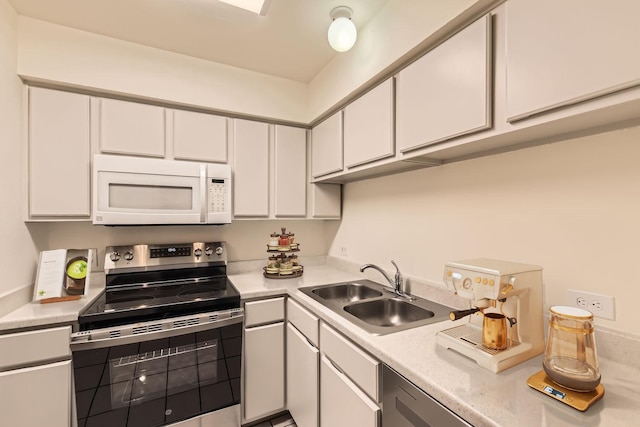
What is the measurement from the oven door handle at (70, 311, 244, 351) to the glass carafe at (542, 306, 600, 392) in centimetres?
151

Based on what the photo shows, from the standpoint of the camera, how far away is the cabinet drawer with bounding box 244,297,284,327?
1.77m

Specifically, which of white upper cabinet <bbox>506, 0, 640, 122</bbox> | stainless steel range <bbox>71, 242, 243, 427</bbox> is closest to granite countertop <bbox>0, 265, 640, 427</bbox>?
stainless steel range <bbox>71, 242, 243, 427</bbox>

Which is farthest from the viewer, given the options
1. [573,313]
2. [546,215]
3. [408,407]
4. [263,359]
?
[263,359]

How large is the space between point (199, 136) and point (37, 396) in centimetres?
165

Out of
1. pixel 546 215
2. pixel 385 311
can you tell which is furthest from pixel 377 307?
pixel 546 215

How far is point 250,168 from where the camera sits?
7.16 ft

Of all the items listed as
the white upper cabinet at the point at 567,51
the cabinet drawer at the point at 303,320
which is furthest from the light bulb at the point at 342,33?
the cabinet drawer at the point at 303,320

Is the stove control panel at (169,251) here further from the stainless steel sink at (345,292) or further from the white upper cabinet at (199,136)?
the stainless steel sink at (345,292)

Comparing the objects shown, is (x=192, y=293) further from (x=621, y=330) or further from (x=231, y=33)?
(x=621, y=330)

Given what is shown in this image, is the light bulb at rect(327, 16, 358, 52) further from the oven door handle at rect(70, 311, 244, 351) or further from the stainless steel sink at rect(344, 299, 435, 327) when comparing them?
the oven door handle at rect(70, 311, 244, 351)

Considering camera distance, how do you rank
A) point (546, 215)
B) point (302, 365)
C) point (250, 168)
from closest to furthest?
point (546, 215) → point (302, 365) → point (250, 168)

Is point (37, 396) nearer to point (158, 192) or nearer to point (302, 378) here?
point (158, 192)

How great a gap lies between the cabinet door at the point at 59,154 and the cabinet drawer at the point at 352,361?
1635 millimetres

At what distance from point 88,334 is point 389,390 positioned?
57.1 inches
